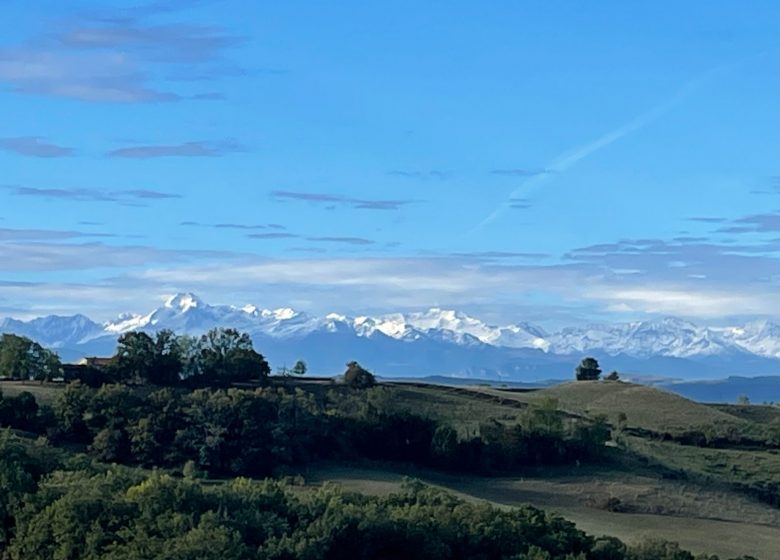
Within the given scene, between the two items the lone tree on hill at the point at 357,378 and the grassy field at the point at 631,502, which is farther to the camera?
the lone tree on hill at the point at 357,378

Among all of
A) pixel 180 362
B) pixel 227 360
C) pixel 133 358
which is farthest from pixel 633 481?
pixel 133 358

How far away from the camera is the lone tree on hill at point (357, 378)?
293ft

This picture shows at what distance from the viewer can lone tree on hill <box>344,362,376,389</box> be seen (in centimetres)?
8944

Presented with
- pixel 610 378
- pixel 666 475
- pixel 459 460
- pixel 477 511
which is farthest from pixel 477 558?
pixel 610 378

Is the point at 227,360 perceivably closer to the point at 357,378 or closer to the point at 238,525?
the point at 357,378

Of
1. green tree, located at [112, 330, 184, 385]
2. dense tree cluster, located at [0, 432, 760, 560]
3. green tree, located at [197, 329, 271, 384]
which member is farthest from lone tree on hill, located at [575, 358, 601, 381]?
dense tree cluster, located at [0, 432, 760, 560]

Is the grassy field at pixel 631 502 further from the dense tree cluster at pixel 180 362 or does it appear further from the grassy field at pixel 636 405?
the grassy field at pixel 636 405

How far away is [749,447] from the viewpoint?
3482 inches

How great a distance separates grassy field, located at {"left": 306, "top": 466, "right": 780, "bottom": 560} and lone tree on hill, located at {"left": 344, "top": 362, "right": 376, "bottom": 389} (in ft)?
70.9

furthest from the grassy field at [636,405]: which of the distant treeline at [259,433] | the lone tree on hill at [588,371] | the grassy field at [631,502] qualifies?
the grassy field at [631,502]

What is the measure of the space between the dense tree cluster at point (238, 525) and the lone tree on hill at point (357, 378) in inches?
1821

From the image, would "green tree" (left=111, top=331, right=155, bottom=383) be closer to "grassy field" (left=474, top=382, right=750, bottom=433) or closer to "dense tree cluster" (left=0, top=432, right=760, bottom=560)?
"grassy field" (left=474, top=382, right=750, bottom=433)

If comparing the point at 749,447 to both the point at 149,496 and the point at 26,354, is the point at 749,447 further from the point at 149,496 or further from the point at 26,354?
the point at 149,496

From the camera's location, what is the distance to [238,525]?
36125 mm
